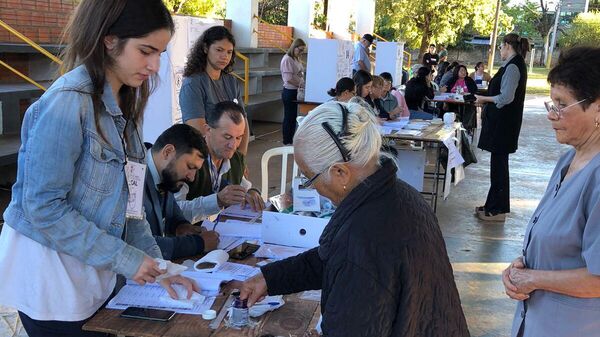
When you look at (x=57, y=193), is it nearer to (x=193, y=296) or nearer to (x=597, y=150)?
(x=193, y=296)

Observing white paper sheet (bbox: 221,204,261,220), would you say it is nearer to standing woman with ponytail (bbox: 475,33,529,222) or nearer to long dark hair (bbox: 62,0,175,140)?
long dark hair (bbox: 62,0,175,140)

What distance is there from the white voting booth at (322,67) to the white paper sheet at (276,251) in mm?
6308

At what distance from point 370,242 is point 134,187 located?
2.47 feet

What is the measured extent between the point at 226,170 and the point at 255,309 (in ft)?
5.06

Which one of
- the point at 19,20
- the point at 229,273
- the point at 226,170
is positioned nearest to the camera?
the point at 229,273

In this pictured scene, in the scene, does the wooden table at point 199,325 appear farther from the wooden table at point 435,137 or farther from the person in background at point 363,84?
the person in background at point 363,84

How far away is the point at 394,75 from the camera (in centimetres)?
1166

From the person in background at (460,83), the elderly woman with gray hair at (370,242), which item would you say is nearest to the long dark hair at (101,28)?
the elderly woman with gray hair at (370,242)

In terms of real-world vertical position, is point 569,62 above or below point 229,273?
above

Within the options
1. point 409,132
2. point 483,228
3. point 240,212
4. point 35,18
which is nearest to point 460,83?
point 409,132

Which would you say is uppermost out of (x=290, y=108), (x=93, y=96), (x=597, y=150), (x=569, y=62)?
(x=569, y=62)

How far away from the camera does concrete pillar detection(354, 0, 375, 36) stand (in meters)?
16.3

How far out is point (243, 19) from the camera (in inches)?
427

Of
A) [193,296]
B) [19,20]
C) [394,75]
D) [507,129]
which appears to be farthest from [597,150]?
[394,75]
